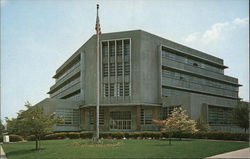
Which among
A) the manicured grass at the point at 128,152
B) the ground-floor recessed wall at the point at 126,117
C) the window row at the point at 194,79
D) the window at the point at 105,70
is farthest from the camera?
the window row at the point at 194,79

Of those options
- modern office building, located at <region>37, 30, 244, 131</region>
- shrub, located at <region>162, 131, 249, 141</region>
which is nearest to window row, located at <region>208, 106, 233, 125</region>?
modern office building, located at <region>37, 30, 244, 131</region>

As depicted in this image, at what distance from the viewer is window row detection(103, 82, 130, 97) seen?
147ft

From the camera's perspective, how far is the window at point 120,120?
148ft

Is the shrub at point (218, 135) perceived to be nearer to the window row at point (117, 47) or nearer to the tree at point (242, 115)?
the tree at point (242, 115)

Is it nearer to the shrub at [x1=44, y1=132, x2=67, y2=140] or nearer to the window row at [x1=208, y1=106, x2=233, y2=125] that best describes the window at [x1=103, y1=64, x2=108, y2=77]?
the shrub at [x1=44, y1=132, x2=67, y2=140]

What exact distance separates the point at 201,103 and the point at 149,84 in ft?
29.1

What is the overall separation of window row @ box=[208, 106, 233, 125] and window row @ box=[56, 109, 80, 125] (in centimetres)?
2140

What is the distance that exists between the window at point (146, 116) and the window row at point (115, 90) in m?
4.03

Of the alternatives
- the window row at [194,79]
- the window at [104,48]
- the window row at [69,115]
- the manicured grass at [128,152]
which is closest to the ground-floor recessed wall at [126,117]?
the window row at [69,115]

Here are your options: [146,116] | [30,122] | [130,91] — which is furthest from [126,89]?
[30,122]

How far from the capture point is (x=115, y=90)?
1774 inches

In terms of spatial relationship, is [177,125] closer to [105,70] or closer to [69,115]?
[105,70]

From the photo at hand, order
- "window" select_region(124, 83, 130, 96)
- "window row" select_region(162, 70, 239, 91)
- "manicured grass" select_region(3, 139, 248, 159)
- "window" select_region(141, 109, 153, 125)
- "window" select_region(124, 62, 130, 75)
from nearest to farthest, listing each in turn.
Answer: "manicured grass" select_region(3, 139, 248, 159)
"window" select_region(124, 83, 130, 96)
"window" select_region(124, 62, 130, 75)
"window" select_region(141, 109, 153, 125)
"window row" select_region(162, 70, 239, 91)

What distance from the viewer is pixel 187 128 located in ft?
93.8
